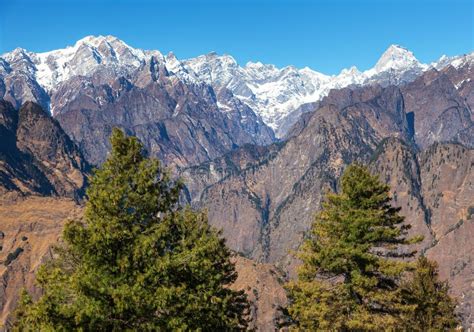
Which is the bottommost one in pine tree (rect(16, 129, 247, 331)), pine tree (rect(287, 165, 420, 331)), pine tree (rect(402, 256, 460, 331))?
pine tree (rect(16, 129, 247, 331))

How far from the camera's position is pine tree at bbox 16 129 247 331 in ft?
65.7

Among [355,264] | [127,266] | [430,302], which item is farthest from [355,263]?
[127,266]

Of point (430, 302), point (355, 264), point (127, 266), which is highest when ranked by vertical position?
point (430, 302)

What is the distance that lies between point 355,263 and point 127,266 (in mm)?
14107

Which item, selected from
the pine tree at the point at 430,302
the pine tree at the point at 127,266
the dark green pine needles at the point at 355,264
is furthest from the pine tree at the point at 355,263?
the pine tree at the point at 430,302

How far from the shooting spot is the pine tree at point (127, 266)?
2002 centimetres

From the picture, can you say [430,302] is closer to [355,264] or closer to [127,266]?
[355,264]

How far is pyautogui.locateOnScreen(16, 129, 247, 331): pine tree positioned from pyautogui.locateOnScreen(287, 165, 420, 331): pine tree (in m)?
7.57

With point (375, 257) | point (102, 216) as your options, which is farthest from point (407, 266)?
point (102, 216)

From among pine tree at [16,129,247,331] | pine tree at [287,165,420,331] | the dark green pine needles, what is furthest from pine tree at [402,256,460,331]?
pine tree at [16,129,247,331]

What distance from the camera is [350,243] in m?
29.8

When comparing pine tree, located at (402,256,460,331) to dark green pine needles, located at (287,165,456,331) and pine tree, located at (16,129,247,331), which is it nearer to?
dark green pine needles, located at (287,165,456,331)

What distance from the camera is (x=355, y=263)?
29875mm

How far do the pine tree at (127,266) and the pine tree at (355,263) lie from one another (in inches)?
298
